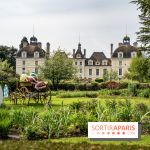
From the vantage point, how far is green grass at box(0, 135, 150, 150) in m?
13.3

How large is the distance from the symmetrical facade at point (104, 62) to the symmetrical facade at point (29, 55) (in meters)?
8.17

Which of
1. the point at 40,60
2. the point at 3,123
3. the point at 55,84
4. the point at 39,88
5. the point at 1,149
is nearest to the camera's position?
the point at 1,149

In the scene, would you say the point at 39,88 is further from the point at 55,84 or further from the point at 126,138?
the point at 55,84

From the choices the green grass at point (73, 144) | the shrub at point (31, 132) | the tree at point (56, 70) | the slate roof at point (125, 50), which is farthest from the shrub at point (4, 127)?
the slate roof at point (125, 50)

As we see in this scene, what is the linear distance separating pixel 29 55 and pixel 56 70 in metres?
63.4

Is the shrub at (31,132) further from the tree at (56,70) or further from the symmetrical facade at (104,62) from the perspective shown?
the symmetrical facade at (104,62)

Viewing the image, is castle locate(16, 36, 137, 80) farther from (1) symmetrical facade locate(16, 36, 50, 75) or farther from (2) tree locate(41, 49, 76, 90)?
(2) tree locate(41, 49, 76, 90)

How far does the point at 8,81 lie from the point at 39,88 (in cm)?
1808

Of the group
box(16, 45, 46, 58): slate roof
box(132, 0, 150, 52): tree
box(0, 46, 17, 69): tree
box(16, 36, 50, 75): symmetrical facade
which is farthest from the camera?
box(0, 46, 17, 69): tree

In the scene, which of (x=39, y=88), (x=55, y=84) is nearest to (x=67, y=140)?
(x=39, y=88)

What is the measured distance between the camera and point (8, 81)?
155 ft

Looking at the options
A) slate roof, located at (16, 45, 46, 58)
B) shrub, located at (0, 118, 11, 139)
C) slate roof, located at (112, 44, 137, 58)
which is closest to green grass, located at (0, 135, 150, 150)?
shrub, located at (0, 118, 11, 139)

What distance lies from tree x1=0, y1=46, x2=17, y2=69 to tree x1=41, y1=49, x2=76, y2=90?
62.1 m

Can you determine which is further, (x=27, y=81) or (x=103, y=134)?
(x=27, y=81)
